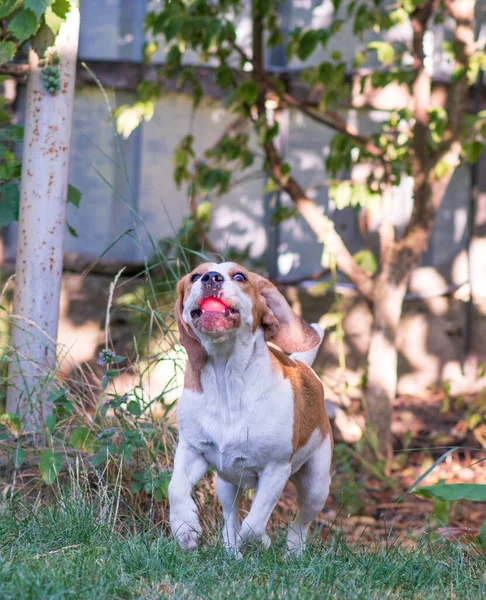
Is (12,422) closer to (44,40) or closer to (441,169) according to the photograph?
(44,40)

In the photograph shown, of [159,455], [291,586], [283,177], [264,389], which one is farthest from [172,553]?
[283,177]

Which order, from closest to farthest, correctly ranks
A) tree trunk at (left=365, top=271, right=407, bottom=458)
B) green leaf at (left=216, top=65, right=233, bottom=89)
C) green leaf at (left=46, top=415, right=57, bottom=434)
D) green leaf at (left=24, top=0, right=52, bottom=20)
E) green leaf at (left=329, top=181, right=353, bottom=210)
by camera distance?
1. green leaf at (left=46, top=415, right=57, bottom=434)
2. green leaf at (left=24, top=0, right=52, bottom=20)
3. green leaf at (left=329, top=181, right=353, bottom=210)
4. green leaf at (left=216, top=65, right=233, bottom=89)
5. tree trunk at (left=365, top=271, right=407, bottom=458)

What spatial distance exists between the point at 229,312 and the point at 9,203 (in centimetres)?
196

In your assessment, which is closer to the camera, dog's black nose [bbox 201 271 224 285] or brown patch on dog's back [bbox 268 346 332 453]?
dog's black nose [bbox 201 271 224 285]

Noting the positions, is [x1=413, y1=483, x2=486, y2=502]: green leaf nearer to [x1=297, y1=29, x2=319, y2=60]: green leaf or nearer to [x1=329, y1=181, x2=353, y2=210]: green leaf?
[x1=329, y1=181, x2=353, y2=210]: green leaf

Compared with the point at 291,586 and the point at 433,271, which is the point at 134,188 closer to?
the point at 433,271

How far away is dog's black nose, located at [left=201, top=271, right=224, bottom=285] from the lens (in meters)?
3.02

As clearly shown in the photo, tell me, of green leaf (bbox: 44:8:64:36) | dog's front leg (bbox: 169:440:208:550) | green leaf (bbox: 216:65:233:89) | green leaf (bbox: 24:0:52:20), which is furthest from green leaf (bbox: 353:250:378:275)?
dog's front leg (bbox: 169:440:208:550)

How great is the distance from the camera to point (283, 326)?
11.0 ft

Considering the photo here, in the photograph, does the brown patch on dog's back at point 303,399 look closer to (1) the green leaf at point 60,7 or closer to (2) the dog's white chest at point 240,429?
(2) the dog's white chest at point 240,429

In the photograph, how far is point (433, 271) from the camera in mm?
8219

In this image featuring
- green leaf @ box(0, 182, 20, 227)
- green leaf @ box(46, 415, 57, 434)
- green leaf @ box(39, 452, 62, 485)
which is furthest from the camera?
green leaf @ box(0, 182, 20, 227)

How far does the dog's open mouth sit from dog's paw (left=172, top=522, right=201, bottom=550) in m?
0.69

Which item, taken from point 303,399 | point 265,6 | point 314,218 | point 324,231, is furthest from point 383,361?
point 303,399
